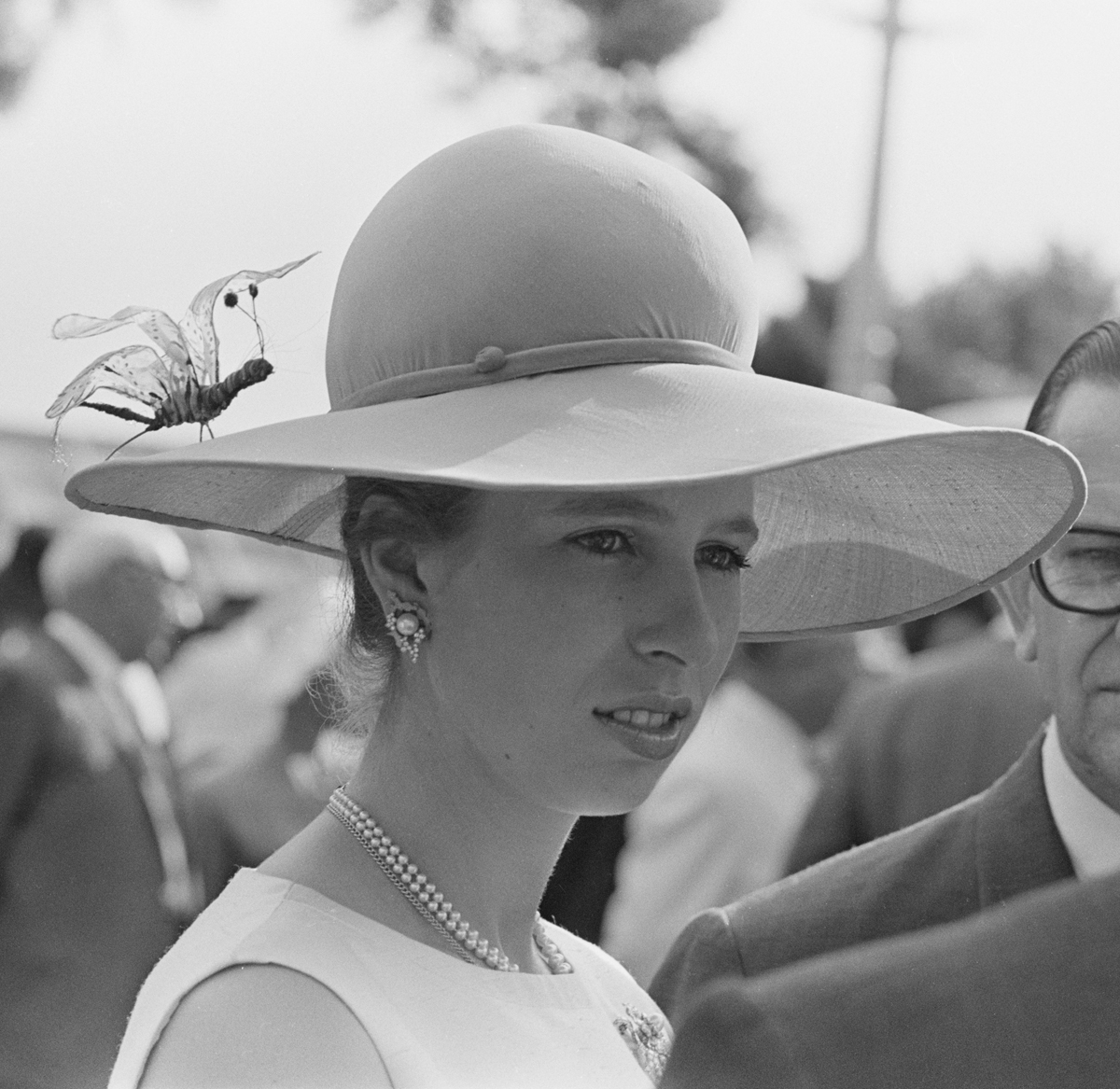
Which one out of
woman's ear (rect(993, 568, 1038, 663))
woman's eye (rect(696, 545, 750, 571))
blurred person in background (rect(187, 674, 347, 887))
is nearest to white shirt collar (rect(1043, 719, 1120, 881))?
woman's ear (rect(993, 568, 1038, 663))

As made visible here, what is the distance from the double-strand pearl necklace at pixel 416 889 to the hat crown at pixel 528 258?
403 millimetres

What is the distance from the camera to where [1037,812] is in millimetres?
2176

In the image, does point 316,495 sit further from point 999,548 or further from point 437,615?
point 999,548

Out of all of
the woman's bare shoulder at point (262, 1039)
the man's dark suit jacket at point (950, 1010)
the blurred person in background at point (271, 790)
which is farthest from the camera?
the blurred person in background at point (271, 790)

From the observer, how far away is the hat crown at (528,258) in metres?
1.52

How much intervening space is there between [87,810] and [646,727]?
2.41 meters

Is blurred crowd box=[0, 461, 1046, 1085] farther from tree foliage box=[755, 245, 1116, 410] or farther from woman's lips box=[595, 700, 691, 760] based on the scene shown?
tree foliage box=[755, 245, 1116, 410]

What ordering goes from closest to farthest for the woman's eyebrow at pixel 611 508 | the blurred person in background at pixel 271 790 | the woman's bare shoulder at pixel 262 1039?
1. the woman's bare shoulder at pixel 262 1039
2. the woman's eyebrow at pixel 611 508
3. the blurred person in background at pixel 271 790

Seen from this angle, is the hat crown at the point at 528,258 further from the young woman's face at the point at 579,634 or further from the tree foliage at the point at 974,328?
the tree foliage at the point at 974,328

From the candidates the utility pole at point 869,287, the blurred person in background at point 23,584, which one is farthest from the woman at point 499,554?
the blurred person in background at point 23,584

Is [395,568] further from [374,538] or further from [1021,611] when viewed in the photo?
[1021,611]

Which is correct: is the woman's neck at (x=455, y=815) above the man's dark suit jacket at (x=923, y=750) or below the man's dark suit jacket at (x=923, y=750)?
above

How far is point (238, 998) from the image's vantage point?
133 centimetres

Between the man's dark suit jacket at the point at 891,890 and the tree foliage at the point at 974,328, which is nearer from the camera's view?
the man's dark suit jacket at the point at 891,890
